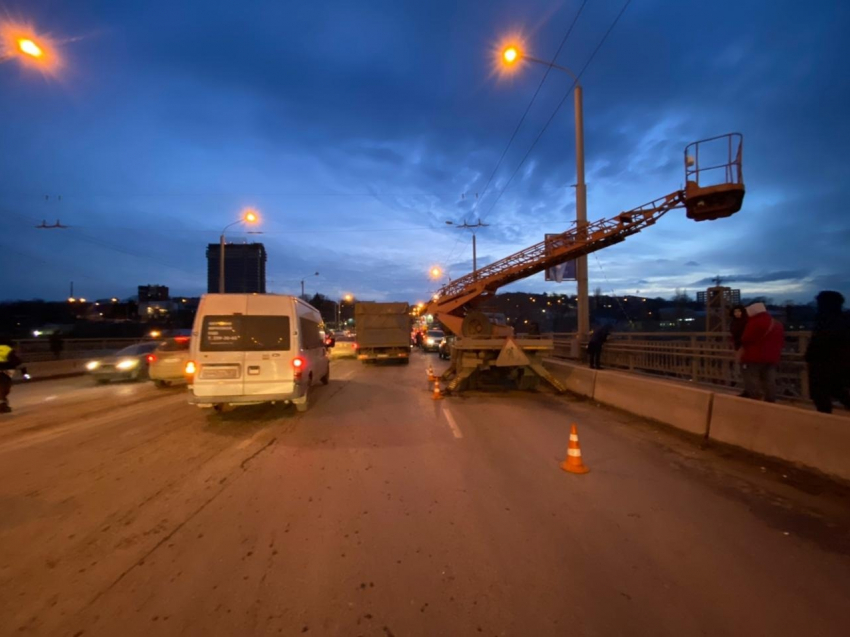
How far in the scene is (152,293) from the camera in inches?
3893

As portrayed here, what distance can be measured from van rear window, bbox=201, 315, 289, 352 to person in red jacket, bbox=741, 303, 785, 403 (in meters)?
8.14

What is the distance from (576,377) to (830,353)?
734cm

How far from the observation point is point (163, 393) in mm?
15562

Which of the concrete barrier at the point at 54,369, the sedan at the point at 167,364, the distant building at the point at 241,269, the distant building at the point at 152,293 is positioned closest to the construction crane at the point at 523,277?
the sedan at the point at 167,364

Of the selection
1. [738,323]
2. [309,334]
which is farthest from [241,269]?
[738,323]

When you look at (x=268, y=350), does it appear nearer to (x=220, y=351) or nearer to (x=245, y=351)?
(x=245, y=351)

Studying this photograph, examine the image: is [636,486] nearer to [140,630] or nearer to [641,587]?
[641,587]

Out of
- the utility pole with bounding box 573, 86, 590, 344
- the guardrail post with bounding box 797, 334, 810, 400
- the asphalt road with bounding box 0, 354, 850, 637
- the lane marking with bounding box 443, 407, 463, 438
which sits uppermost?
the utility pole with bounding box 573, 86, 590, 344

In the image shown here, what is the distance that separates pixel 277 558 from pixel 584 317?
15693 mm

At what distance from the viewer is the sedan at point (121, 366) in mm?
18438

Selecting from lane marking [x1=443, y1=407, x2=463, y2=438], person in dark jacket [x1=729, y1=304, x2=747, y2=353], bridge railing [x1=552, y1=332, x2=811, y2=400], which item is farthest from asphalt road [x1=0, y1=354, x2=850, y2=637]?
bridge railing [x1=552, y1=332, x2=811, y2=400]

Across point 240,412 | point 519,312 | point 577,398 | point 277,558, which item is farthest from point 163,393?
point 519,312

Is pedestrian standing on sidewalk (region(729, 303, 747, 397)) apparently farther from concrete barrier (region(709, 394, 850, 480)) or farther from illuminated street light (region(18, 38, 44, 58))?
illuminated street light (region(18, 38, 44, 58))

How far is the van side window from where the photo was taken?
36.6 feet
